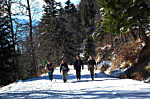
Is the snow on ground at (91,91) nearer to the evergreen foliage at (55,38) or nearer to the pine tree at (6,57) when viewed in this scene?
the pine tree at (6,57)

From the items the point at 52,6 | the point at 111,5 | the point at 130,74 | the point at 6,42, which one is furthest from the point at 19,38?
the point at 52,6

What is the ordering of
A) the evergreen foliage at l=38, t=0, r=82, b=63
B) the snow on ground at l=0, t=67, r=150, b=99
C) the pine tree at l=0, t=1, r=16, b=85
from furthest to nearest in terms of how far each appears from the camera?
the evergreen foliage at l=38, t=0, r=82, b=63 → the pine tree at l=0, t=1, r=16, b=85 → the snow on ground at l=0, t=67, r=150, b=99

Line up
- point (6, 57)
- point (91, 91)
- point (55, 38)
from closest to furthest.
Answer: point (91, 91) → point (6, 57) → point (55, 38)

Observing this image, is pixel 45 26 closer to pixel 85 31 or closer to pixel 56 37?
pixel 56 37

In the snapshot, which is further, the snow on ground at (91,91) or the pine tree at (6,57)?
the pine tree at (6,57)

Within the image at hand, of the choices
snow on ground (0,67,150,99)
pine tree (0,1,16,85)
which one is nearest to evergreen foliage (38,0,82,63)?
pine tree (0,1,16,85)

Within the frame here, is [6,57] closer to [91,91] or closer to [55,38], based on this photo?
[55,38]

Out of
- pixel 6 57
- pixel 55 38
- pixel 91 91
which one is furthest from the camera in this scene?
pixel 55 38

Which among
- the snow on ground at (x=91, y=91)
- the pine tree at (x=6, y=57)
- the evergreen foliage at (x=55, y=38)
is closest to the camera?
the snow on ground at (x=91, y=91)

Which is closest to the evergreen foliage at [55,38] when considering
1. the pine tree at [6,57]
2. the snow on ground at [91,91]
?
the pine tree at [6,57]

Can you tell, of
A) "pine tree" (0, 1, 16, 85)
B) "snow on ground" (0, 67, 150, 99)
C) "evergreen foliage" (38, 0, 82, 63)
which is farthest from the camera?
"evergreen foliage" (38, 0, 82, 63)

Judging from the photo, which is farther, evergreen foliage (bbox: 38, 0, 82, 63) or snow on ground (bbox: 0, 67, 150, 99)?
evergreen foliage (bbox: 38, 0, 82, 63)

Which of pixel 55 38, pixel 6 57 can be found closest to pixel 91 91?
Answer: pixel 6 57

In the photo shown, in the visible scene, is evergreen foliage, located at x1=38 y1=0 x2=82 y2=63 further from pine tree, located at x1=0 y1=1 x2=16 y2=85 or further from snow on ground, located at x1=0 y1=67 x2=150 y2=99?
snow on ground, located at x1=0 y1=67 x2=150 y2=99
